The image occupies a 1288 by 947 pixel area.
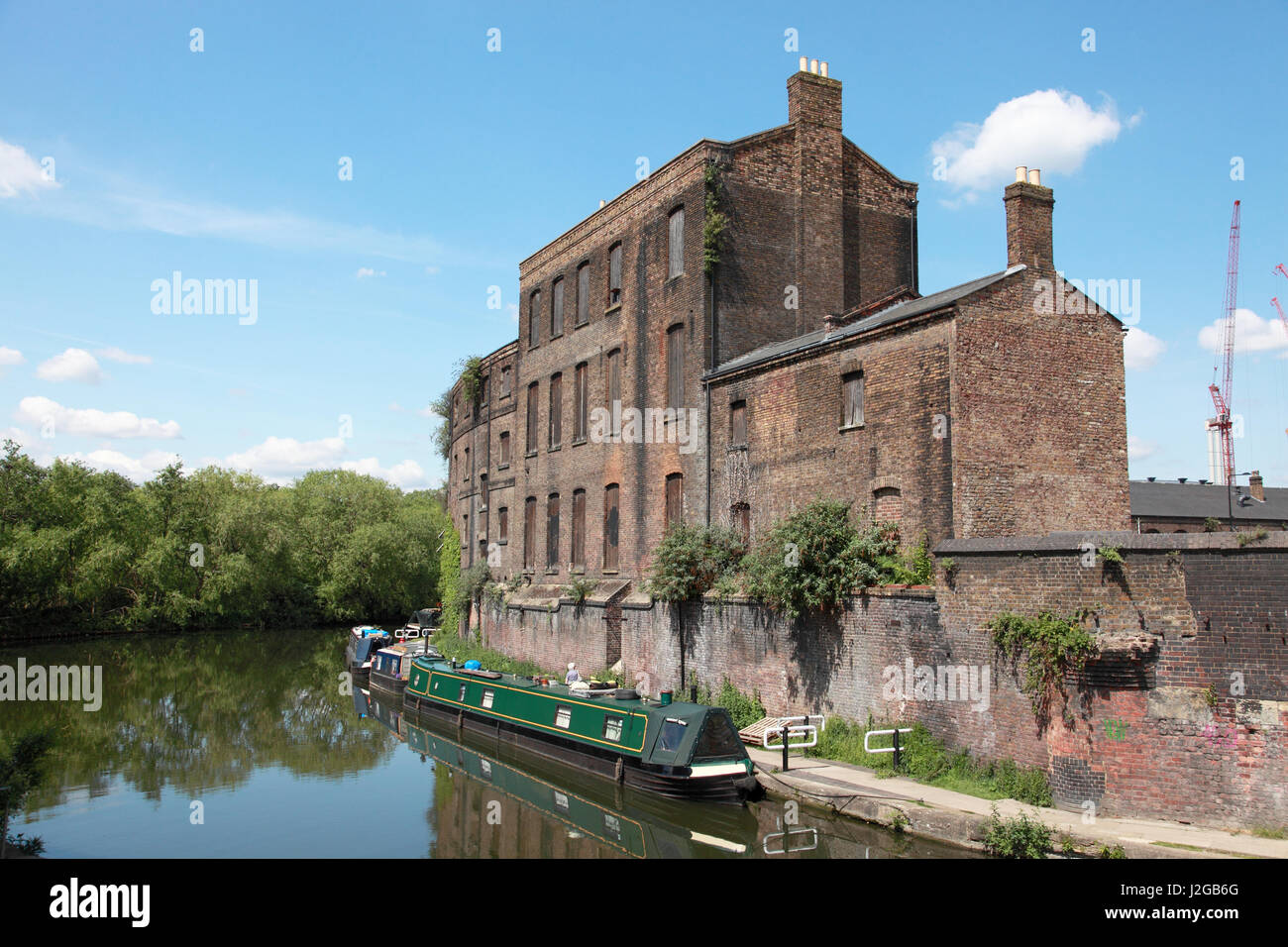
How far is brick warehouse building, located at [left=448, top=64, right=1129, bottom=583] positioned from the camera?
12.5 metres

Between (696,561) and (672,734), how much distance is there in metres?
4.44

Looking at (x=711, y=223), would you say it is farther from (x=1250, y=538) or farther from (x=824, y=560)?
(x=1250, y=538)

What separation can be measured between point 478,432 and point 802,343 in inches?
600

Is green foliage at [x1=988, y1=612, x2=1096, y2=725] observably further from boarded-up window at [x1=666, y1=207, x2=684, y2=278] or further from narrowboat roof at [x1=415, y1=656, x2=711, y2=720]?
boarded-up window at [x1=666, y1=207, x2=684, y2=278]

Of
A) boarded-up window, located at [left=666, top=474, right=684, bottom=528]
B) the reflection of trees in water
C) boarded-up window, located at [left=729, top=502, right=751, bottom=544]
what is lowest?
the reflection of trees in water

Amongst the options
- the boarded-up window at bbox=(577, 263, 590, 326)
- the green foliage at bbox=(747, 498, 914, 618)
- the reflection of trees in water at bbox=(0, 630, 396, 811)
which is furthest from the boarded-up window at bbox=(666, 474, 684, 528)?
the reflection of trees in water at bbox=(0, 630, 396, 811)

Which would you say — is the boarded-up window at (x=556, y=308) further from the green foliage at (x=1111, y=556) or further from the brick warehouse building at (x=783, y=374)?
the green foliage at (x=1111, y=556)

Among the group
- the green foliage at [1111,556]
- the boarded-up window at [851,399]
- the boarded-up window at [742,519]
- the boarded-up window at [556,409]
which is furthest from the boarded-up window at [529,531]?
the green foliage at [1111,556]

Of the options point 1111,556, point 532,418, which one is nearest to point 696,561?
point 1111,556

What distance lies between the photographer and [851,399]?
14.1m

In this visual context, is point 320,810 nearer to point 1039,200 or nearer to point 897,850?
point 897,850

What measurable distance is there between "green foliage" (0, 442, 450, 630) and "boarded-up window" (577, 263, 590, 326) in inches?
517

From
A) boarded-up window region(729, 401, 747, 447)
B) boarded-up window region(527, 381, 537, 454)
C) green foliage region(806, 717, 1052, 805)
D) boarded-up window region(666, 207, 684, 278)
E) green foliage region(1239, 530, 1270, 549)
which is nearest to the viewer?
green foliage region(1239, 530, 1270, 549)

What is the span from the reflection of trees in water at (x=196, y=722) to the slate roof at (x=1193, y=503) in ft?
76.4
